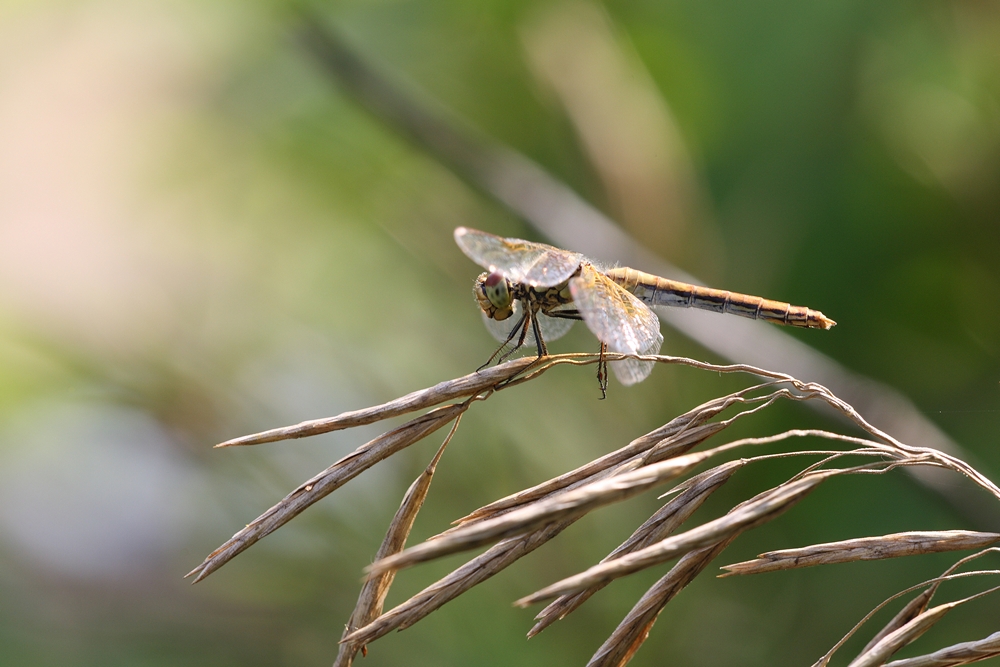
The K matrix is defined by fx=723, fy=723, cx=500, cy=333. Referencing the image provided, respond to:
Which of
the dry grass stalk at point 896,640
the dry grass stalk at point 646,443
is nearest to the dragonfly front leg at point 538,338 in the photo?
the dry grass stalk at point 646,443

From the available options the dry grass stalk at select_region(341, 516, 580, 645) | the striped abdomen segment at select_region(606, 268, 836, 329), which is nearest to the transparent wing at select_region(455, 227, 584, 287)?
the striped abdomen segment at select_region(606, 268, 836, 329)

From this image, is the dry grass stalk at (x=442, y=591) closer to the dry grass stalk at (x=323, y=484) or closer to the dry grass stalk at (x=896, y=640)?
the dry grass stalk at (x=323, y=484)

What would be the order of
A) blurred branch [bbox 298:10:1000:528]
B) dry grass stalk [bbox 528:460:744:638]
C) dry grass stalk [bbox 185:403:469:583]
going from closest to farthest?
dry grass stalk [bbox 185:403:469:583], dry grass stalk [bbox 528:460:744:638], blurred branch [bbox 298:10:1000:528]

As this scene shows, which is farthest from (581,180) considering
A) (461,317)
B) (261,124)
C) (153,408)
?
(153,408)

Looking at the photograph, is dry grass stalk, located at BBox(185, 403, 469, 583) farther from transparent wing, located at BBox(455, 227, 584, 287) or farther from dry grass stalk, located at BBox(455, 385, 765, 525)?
transparent wing, located at BBox(455, 227, 584, 287)

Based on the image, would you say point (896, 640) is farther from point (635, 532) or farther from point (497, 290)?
point (497, 290)
